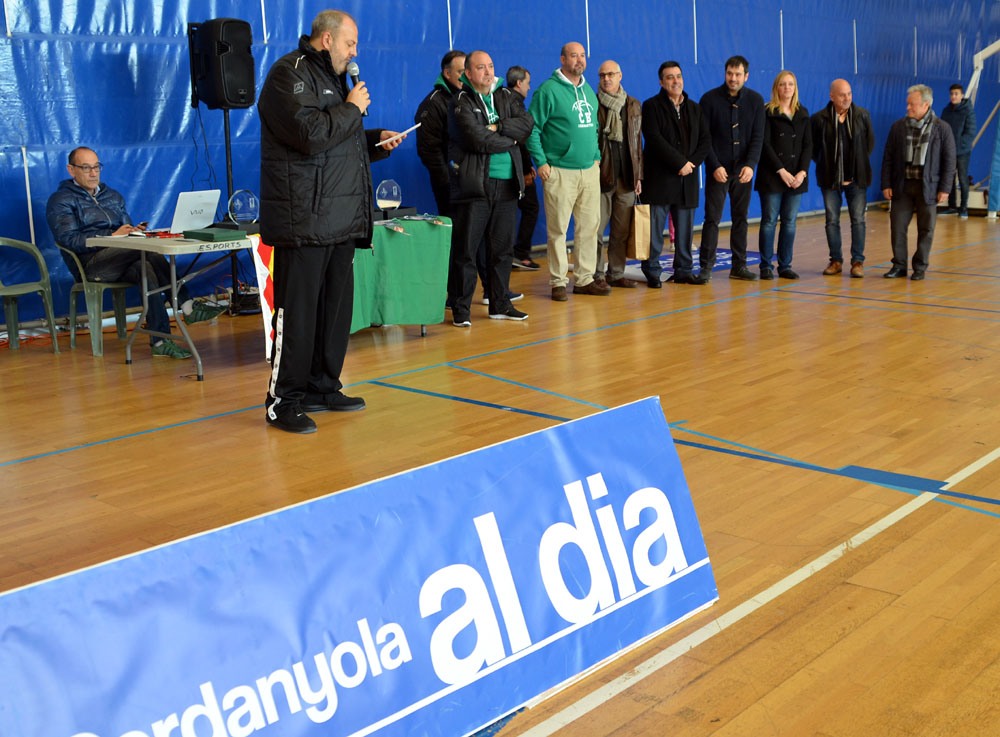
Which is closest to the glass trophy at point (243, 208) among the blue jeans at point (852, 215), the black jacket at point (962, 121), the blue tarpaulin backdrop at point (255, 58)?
the blue tarpaulin backdrop at point (255, 58)

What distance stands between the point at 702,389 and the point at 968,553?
84.8 inches

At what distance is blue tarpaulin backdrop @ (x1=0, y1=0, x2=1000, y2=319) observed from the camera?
7.22m

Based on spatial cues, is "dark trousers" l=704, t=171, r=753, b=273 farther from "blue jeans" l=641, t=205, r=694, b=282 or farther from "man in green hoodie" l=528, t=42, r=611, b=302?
"man in green hoodie" l=528, t=42, r=611, b=302

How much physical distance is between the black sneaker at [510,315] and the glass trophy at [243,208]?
173 centimetres

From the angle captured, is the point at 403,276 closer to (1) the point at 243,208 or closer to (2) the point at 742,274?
(1) the point at 243,208

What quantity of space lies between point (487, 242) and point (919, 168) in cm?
365

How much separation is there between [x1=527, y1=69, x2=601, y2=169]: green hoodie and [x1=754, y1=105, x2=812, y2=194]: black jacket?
1707 millimetres

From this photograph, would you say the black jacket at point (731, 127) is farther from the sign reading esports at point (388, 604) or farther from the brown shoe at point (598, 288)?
the sign reading esports at point (388, 604)

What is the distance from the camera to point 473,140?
6605 mm

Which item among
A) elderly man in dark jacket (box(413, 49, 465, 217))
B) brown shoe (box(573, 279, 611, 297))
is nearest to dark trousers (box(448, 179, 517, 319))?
elderly man in dark jacket (box(413, 49, 465, 217))

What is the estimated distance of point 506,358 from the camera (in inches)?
235

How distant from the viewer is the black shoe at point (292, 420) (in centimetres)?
456

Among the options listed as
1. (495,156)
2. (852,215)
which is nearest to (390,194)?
(495,156)

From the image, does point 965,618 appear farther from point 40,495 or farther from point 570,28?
point 570,28
